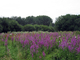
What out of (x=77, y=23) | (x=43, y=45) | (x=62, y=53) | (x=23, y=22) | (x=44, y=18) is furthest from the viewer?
(x=44, y=18)

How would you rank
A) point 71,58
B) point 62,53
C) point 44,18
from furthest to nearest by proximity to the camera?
point 44,18 < point 62,53 < point 71,58

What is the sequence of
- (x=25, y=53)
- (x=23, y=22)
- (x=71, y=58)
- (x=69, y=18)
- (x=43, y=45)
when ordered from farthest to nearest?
(x=23, y=22)
(x=69, y=18)
(x=43, y=45)
(x=25, y=53)
(x=71, y=58)

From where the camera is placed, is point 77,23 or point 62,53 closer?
point 62,53

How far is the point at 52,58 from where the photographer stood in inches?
159

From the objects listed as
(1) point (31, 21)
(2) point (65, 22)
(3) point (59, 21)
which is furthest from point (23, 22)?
(2) point (65, 22)

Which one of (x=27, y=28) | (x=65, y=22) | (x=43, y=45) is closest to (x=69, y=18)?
(x=65, y=22)

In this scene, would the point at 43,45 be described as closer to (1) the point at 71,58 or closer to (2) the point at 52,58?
(2) the point at 52,58

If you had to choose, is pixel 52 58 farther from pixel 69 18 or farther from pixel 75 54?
pixel 69 18

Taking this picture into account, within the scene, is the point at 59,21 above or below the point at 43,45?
above

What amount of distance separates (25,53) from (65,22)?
3743cm

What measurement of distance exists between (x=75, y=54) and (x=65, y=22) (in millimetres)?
37335

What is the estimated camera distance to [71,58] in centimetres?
366

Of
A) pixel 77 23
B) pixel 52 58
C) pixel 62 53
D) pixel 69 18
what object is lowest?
pixel 52 58

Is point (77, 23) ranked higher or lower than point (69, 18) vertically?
lower
